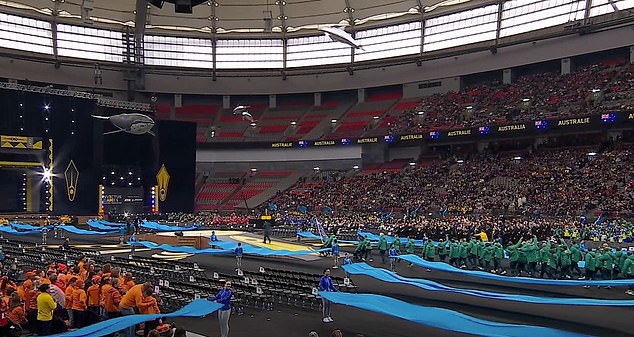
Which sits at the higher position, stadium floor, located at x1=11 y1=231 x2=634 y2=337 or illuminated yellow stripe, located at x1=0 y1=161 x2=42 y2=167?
illuminated yellow stripe, located at x1=0 y1=161 x2=42 y2=167

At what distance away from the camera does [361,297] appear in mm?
13508

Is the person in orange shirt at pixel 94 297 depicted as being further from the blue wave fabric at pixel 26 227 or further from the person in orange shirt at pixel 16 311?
the blue wave fabric at pixel 26 227

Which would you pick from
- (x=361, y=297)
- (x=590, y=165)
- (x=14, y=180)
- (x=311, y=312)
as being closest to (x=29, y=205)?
(x=14, y=180)

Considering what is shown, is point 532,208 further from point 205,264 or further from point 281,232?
point 205,264

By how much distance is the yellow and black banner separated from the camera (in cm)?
4338

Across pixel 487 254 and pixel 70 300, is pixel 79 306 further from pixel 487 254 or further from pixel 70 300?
pixel 487 254

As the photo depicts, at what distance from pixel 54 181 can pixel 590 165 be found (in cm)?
4313

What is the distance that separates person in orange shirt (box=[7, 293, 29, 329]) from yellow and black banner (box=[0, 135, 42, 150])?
35.6 m

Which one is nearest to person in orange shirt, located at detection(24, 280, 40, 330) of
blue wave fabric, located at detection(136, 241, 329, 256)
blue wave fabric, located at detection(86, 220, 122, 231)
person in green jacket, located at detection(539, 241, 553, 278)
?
blue wave fabric, located at detection(136, 241, 329, 256)

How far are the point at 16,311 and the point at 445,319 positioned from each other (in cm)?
881

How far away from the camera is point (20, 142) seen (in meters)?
44.0

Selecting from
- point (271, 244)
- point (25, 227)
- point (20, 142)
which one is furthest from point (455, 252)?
point (20, 142)

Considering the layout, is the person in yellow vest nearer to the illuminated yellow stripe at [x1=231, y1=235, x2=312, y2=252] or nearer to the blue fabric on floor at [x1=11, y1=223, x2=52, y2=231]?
the illuminated yellow stripe at [x1=231, y1=235, x2=312, y2=252]

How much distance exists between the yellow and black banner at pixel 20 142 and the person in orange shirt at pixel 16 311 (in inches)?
1403
